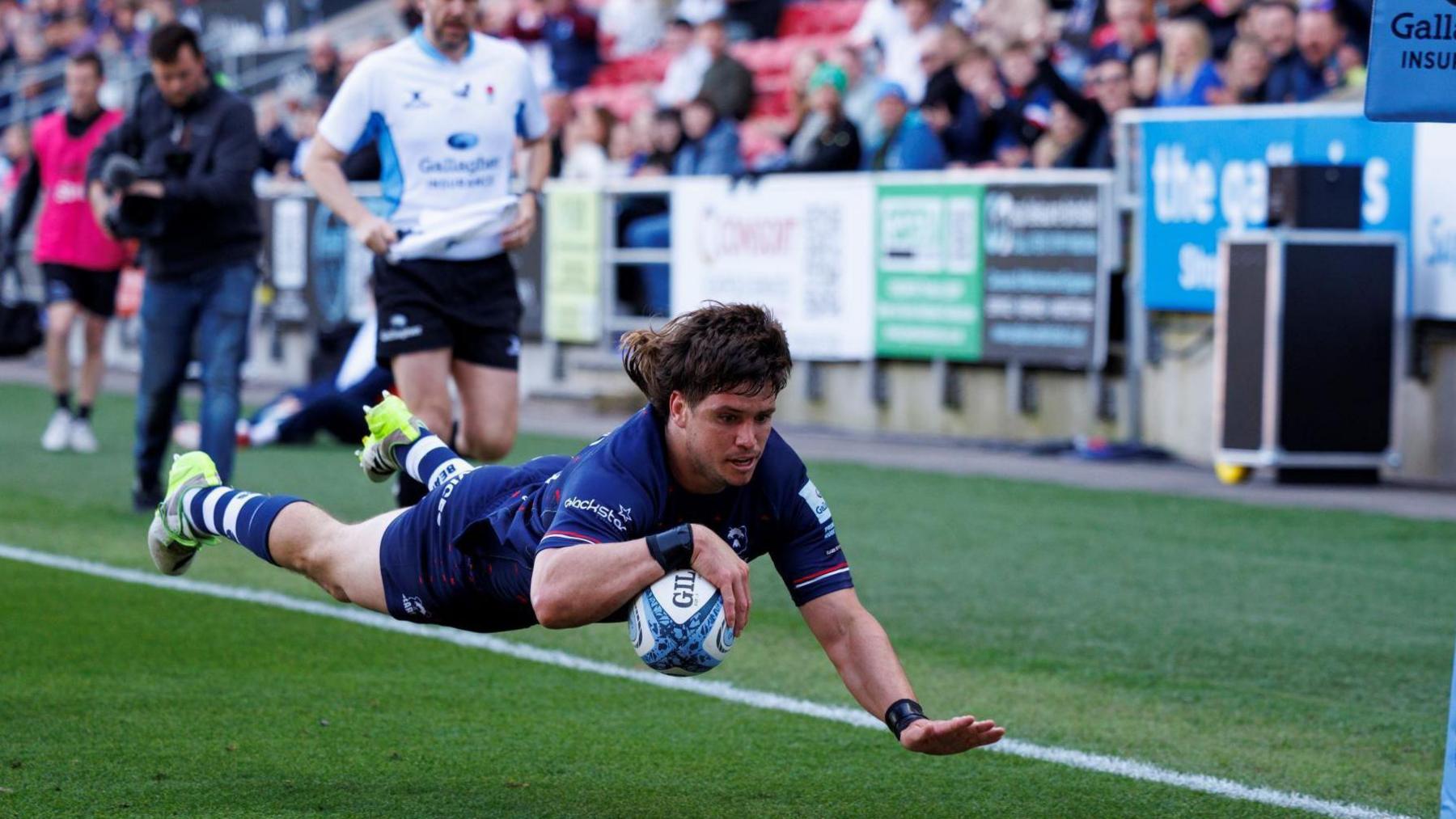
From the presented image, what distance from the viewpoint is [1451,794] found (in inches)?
165

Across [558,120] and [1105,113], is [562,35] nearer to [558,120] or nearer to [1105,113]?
[558,120]

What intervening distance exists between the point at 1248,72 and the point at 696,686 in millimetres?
8296

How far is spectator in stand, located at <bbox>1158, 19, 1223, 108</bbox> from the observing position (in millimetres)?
14125

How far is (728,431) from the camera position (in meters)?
4.55

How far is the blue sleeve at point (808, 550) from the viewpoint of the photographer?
4.91 m

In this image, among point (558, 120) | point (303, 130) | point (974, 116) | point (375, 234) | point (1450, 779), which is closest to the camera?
point (1450, 779)

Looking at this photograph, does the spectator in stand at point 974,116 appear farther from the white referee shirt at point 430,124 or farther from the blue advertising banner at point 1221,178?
the white referee shirt at point 430,124

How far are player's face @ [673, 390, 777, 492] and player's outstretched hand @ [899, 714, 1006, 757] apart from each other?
2.20ft

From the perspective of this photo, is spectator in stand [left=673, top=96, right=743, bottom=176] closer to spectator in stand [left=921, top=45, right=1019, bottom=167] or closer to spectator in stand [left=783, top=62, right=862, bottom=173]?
spectator in stand [left=783, top=62, right=862, bottom=173]

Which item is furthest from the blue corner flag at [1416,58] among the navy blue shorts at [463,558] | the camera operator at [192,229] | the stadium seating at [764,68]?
the stadium seating at [764,68]

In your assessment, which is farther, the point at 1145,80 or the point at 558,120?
the point at 558,120

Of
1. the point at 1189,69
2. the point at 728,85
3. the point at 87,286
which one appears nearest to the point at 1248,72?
the point at 1189,69

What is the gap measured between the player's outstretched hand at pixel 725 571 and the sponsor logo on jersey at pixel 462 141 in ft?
13.9

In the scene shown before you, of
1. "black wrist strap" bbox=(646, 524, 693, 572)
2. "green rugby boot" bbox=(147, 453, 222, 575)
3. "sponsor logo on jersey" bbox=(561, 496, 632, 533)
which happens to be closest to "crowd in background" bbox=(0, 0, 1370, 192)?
"green rugby boot" bbox=(147, 453, 222, 575)
